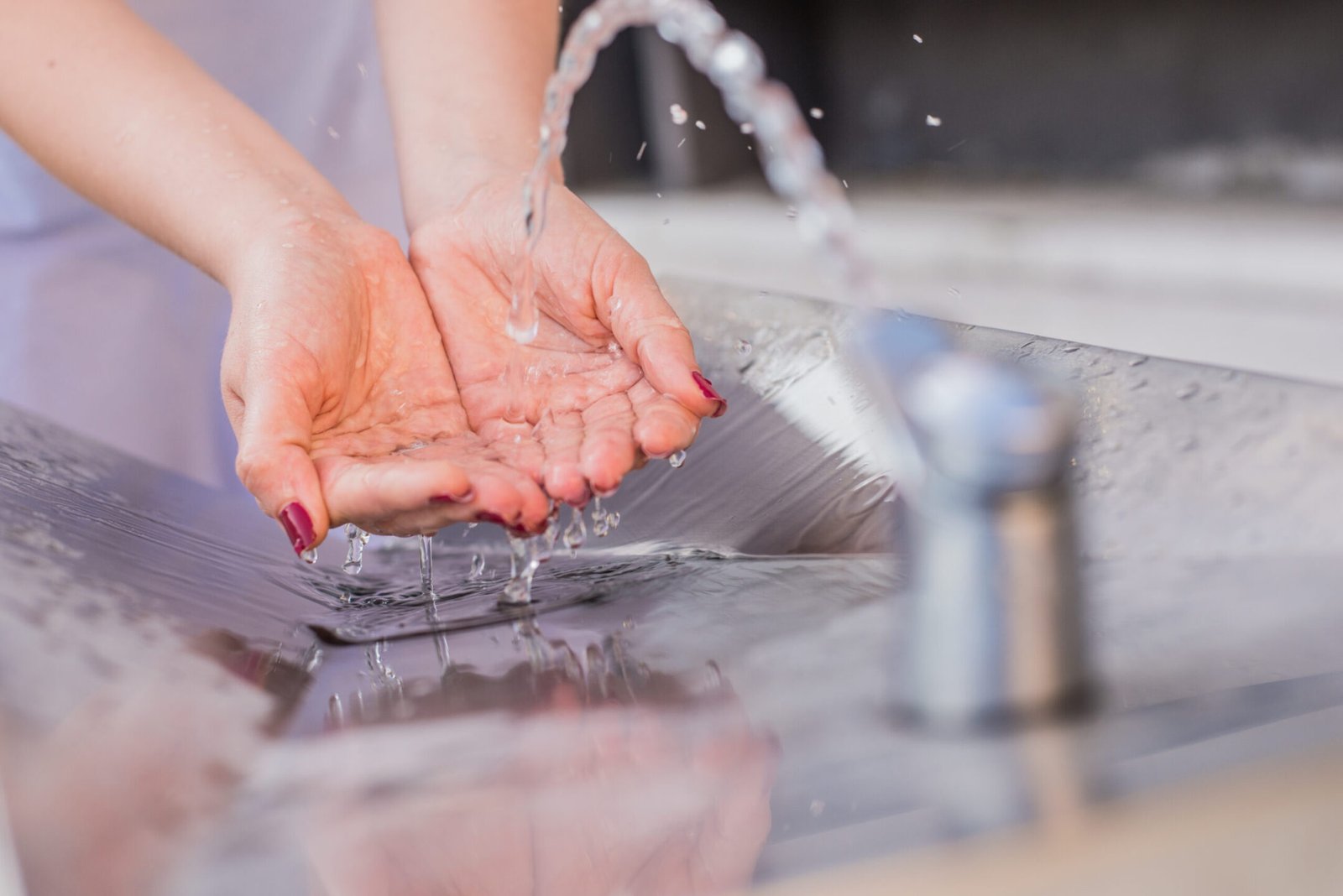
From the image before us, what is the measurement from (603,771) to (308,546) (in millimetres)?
208

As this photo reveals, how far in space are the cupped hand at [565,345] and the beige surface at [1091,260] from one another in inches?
20.3

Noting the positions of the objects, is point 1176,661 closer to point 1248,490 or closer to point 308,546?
point 1248,490

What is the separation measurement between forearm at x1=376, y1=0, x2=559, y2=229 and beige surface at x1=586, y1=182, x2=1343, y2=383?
47cm

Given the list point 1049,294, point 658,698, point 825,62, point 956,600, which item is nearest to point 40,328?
point 658,698

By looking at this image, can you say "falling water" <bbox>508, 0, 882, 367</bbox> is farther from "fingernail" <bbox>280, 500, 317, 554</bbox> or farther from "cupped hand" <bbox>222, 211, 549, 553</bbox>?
"fingernail" <bbox>280, 500, 317, 554</bbox>

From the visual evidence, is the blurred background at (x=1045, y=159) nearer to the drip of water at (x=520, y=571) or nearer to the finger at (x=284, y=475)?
the drip of water at (x=520, y=571)

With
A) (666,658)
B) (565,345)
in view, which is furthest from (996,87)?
(666,658)

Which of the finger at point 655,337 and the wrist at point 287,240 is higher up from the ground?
the wrist at point 287,240

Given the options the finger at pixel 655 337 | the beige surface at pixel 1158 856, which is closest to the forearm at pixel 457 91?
the finger at pixel 655 337

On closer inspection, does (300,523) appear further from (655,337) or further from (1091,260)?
(1091,260)

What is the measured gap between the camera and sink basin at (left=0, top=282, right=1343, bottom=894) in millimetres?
333

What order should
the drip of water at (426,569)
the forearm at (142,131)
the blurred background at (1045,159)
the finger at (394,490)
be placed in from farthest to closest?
the blurred background at (1045,159) < the forearm at (142,131) < the drip of water at (426,569) < the finger at (394,490)

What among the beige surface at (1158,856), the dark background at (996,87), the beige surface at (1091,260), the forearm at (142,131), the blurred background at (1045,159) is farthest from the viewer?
the dark background at (996,87)

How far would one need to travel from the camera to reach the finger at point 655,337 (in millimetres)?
606
